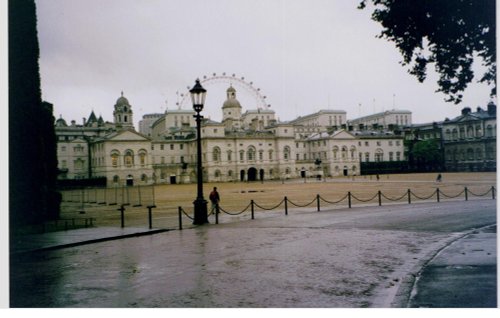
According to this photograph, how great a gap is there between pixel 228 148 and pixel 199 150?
57248 millimetres

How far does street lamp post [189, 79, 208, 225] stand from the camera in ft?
48.6

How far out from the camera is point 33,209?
15.7 metres

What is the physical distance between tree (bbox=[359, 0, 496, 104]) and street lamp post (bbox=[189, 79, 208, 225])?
6.32 m

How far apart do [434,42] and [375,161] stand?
7906cm

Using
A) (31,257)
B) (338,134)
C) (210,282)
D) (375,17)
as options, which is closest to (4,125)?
(31,257)

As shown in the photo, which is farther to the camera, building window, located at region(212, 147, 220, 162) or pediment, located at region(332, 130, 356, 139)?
pediment, located at region(332, 130, 356, 139)

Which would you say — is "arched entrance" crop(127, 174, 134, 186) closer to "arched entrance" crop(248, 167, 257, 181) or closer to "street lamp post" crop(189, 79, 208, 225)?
"arched entrance" crop(248, 167, 257, 181)

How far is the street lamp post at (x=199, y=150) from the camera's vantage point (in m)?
14.8

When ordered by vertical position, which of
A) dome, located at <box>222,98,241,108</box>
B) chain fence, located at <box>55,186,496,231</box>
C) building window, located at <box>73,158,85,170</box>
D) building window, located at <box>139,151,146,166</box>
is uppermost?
dome, located at <box>222,98,241,108</box>

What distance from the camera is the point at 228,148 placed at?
72312mm

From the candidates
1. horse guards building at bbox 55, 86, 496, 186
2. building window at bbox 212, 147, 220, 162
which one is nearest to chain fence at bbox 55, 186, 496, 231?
horse guards building at bbox 55, 86, 496, 186

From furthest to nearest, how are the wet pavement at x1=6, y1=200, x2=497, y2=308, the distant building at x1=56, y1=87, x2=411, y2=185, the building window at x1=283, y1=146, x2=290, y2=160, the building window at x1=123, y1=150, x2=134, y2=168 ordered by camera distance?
the building window at x1=283, y1=146, x2=290, y2=160 < the building window at x1=123, y1=150, x2=134, y2=168 < the distant building at x1=56, y1=87, x2=411, y2=185 < the wet pavement at x1=6, y1=200, x2=497, y2=308

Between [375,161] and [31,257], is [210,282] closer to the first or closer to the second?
[31,257]

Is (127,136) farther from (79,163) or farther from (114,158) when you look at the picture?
(79,163)
